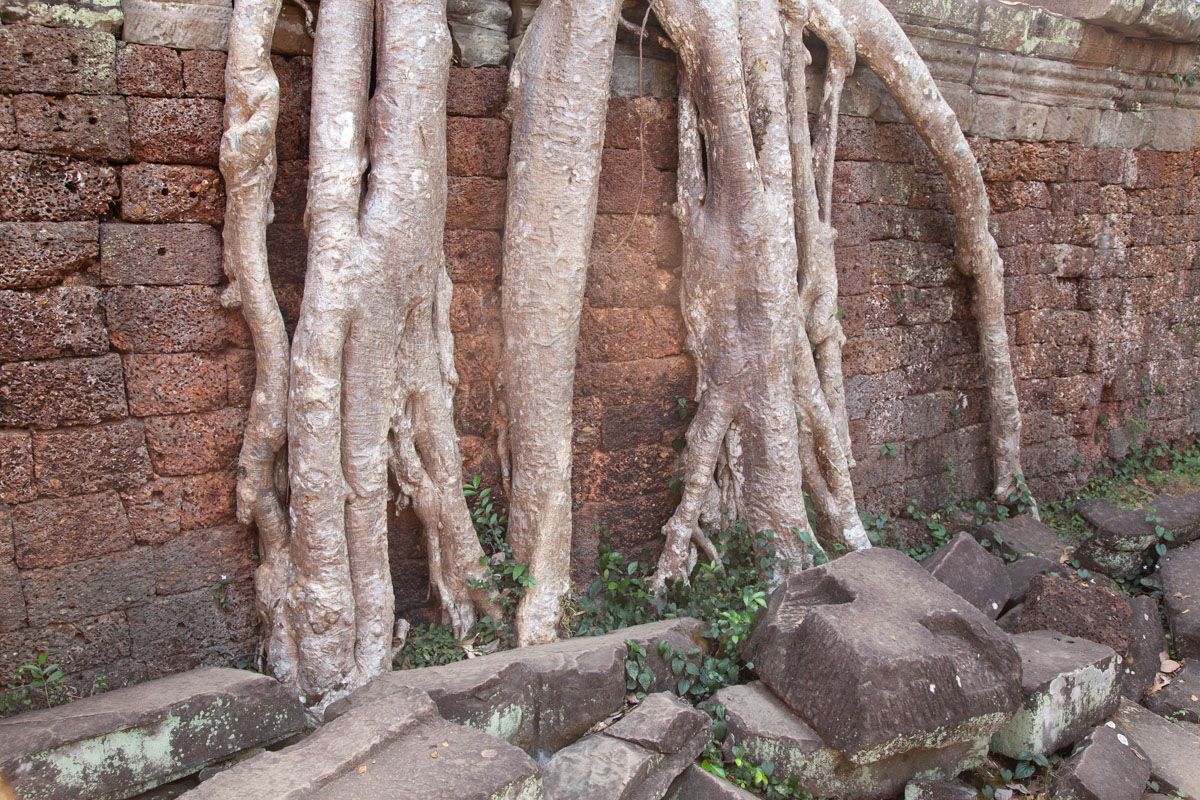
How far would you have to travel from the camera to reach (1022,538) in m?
5.34

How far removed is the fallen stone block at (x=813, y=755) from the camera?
3.22 meters

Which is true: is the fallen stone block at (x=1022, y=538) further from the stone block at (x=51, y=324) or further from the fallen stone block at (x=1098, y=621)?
the stone block at (x=51, y=324)

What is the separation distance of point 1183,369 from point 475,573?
5991 mm

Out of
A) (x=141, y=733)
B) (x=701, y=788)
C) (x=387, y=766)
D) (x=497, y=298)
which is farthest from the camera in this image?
(x=497, y=298)

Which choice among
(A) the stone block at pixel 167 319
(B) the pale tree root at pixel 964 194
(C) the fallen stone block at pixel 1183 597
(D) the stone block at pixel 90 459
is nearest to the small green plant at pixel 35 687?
(D) the stone block at pixel 90 459

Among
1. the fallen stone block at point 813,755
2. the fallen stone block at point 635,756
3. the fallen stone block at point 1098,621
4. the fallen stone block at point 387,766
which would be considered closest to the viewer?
the fallen stone block at point 387,766

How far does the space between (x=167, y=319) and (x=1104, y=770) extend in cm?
363

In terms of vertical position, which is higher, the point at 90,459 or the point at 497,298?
the point at 497,298

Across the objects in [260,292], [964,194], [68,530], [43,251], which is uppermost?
[964,194]

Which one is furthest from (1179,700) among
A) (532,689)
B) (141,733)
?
(141,733)

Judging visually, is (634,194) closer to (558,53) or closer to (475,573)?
(558,53)

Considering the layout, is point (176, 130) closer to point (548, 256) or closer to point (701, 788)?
point (548, 256)

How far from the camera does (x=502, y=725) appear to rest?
10.4 ft

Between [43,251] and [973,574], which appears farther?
[973,574]
